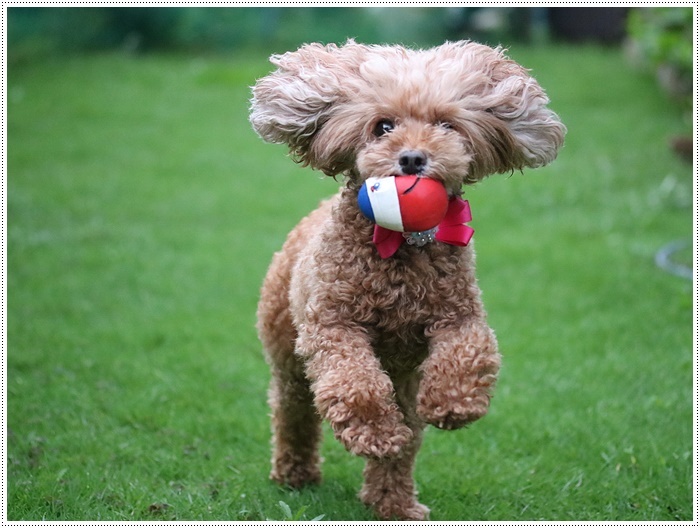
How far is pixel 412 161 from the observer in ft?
10.8

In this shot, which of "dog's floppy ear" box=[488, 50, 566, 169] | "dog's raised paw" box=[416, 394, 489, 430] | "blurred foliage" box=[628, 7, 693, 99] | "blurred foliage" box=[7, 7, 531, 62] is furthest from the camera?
"blurred foliage" box=[7, 7, 531, 62]

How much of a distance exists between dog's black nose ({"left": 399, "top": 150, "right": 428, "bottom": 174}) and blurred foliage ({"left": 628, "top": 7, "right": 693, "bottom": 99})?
8.87m

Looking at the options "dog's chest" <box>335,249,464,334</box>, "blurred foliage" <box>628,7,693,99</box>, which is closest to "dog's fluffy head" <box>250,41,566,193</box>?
"dog's chest" <box>335,249,464,334</box>

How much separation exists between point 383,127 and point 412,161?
0.67 feet

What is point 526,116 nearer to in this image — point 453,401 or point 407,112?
point 407,112

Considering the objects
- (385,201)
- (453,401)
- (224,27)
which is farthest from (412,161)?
(224,27)

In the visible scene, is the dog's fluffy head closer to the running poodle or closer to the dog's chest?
the running poodle

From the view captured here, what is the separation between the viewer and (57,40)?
1619cm

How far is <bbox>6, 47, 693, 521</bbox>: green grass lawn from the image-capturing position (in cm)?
472

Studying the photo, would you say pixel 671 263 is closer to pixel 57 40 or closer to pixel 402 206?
pixel 402 206

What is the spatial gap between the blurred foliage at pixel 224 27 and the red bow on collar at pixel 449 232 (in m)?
12.9

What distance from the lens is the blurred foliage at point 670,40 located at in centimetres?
1166

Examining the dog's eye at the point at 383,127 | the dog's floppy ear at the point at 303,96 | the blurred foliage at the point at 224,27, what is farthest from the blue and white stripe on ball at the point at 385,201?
the blurred foliage at the point at 224,27

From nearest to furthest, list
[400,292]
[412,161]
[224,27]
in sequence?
[412,161] → [400,292] → [224,27]
